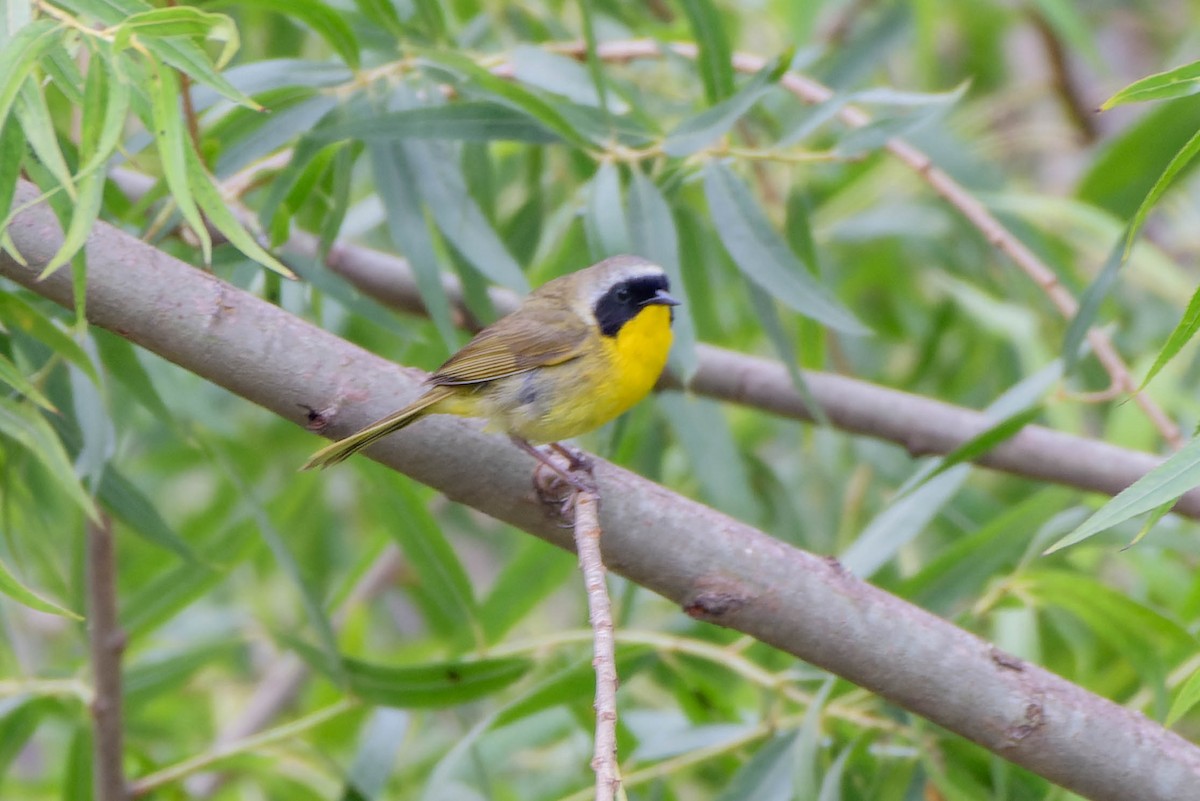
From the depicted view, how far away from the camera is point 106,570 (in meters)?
2.50

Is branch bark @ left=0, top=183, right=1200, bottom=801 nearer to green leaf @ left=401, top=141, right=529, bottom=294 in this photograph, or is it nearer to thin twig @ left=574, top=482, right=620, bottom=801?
thin twig @ left=574, top=482, right=620, bottom=801

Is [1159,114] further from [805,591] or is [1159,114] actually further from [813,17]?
[805,591]

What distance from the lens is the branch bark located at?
1.67 meters

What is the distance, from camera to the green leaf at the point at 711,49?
2465 mm

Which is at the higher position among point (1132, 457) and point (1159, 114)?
point (1159, 114)

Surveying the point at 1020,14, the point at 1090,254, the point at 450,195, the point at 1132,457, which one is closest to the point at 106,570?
the point at 450,195

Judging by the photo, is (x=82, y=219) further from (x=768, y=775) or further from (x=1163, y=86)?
(x=768, y=775)

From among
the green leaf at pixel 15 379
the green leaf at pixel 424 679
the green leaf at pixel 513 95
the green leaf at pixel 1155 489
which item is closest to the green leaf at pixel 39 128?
the green leaf at pixel 15 379

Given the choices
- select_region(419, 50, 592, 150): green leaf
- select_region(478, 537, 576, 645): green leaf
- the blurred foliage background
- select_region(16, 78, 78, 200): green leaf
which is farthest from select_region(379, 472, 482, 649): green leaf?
select_region(16, 78, 78, 200): green leaf

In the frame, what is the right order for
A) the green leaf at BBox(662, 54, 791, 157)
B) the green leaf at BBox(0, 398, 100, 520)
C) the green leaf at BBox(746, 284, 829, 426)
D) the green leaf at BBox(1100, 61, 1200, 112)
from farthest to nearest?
the green leaf at BBox(746, 284, 829, 426) < the green leaf at BBox(662, 54, 791, 157) < the green leaf at BBox(0, 398, 100, 520) < the green leaf at BBox(1100, 61, 1200, 112)

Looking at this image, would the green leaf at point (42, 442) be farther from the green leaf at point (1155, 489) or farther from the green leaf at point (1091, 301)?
the green leaf at point (1091, 301)

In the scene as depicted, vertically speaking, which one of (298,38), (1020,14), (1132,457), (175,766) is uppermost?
(1020,14)

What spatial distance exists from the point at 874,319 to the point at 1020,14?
4.80ft

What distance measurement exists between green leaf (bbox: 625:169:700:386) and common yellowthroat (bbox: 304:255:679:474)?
23 mm
